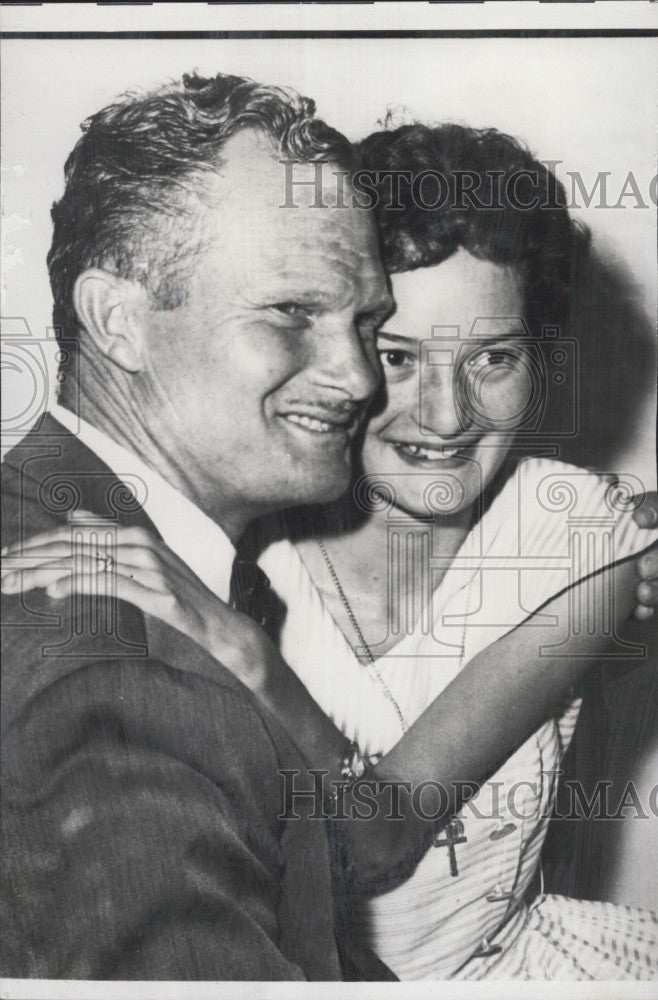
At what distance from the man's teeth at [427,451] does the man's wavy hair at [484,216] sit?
0.26 m

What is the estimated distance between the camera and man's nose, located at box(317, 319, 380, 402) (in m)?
1.81

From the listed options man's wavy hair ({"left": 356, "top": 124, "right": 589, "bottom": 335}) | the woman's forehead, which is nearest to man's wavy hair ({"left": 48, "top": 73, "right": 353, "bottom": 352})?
man's wavy hair ({"left": 356, "top": 124, "right": 589, "bottom": 335})

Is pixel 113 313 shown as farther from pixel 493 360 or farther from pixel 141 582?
pixel 493 360

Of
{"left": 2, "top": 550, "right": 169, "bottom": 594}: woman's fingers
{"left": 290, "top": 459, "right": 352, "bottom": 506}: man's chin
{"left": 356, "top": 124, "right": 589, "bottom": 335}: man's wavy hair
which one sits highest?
{"left": 356, "top": 124, "right": 589, "bottom": 335}: man's wavy hair

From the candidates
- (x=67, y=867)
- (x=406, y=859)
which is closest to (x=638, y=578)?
(x=406, y=859)

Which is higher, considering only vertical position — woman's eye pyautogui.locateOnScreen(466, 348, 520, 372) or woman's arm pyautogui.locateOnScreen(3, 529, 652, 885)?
woman's eye pyautogui.locateOnScreen(466, 348, 520, 372)

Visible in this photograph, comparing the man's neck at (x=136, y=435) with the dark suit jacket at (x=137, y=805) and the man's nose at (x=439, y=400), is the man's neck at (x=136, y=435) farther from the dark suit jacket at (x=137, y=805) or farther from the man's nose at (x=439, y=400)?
the man's nose at (x=439, y=400)

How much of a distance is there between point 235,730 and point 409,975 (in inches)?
21.6

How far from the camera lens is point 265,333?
180 cm

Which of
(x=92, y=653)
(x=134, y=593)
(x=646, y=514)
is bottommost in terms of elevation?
(x=92, y=653)

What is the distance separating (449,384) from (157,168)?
2.07 ft

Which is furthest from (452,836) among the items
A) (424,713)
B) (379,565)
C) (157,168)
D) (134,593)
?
(157,168)

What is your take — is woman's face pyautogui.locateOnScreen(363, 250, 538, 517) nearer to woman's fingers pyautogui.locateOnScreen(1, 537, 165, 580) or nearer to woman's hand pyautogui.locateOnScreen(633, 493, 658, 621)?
woman's hand pyautogui.locateOnScreen(633, 493, 658, 621)

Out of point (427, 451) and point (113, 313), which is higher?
point (113, 313)
